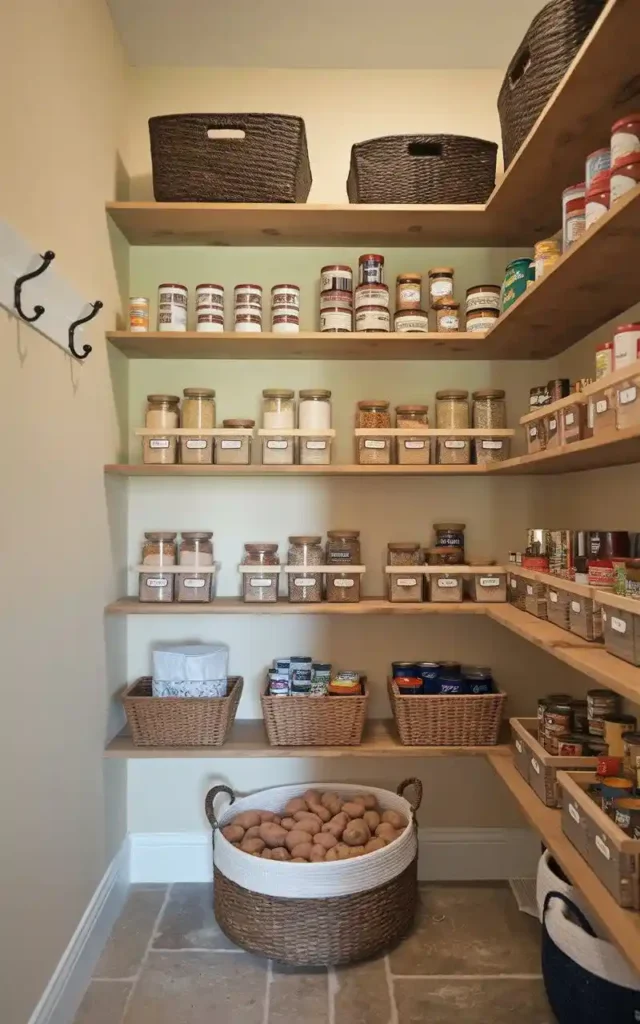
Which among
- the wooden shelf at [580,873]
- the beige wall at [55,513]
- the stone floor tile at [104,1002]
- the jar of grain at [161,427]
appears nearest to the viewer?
the wooden shelf at [580,873]

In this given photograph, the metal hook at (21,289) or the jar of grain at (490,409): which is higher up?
the metal hook at (21,289)

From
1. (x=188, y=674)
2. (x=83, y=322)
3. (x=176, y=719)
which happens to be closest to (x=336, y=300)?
(x=83, y=322)

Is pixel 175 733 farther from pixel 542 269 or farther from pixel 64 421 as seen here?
pixel 542 269

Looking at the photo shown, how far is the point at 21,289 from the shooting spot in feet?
4.50

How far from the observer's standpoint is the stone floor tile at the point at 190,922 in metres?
1.92

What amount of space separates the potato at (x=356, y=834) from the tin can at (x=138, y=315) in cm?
152

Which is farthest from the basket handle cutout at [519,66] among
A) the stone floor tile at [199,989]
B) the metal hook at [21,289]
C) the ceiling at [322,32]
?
the stone floor tile at [199,989]

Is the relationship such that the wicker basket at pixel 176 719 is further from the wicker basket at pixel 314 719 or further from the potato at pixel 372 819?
the potato at pixel 372 819

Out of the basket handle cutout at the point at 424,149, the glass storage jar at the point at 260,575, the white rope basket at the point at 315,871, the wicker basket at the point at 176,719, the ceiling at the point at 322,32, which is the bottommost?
Answer: the white rope basket at the point at 315,871

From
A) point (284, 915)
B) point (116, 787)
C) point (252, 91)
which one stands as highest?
point (252, 91)

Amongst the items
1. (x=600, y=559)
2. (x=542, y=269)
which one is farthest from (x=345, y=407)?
(x=600, y=559)

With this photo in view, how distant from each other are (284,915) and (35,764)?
2.47ft

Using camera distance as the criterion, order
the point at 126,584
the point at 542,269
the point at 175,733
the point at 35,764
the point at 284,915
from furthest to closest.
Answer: the point at 126,584, the point at 175,733, the point at 284,915, the point at 542,269, the point at 35,764

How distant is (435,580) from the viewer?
2.08 metres
